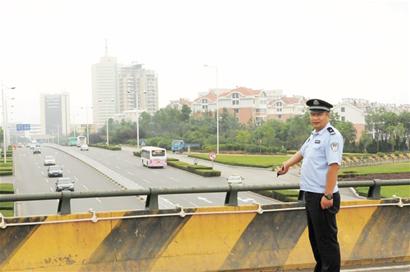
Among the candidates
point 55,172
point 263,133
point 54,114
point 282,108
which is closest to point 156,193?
point 55,172

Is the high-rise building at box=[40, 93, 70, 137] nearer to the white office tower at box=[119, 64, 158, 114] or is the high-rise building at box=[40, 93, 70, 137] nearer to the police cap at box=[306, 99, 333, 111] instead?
the white office tower at box=[119, 64, 158, 114]

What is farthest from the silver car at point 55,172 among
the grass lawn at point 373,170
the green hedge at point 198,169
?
the grass lawn at point 373,170

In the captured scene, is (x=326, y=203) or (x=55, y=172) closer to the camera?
(x=326, y=203)

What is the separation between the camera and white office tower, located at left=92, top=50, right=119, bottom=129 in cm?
16550

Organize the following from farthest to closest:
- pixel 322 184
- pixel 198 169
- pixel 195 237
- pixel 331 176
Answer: pixel 198 169 → pixel 195 237 → pixel 322 184 → pixel 331 176

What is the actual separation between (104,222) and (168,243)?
0.70 meters

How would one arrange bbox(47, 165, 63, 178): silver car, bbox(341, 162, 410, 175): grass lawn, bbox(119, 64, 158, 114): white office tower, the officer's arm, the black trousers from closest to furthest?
the officer's arm < the black trousers < bbox(47, 165, 63, 178): silver car < bbox(341, 162, 410, 175): grass lawn < bbox(119, 64, 158, 114): white office tower

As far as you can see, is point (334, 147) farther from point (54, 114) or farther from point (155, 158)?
point (54, 114)

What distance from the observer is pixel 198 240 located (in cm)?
565

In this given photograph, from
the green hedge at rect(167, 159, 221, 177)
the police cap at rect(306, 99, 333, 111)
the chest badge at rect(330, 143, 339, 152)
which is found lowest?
the green hedge at rect(167, 159, 221, 177)

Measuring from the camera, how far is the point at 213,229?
571cm

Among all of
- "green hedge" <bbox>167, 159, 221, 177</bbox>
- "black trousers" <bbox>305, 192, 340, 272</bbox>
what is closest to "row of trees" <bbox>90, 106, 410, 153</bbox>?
"green hedge" <bbox>167, 159, 221, 177</bbox>

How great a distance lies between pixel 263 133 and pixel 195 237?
75.0 metres

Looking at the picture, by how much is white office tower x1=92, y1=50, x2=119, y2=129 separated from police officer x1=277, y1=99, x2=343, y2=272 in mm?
162700
